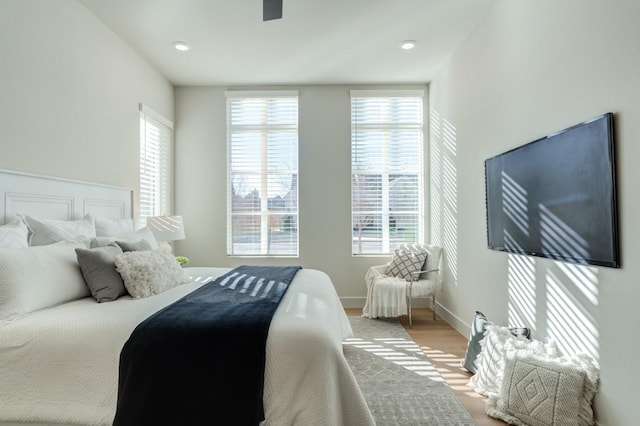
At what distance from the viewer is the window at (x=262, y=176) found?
482 centimetres

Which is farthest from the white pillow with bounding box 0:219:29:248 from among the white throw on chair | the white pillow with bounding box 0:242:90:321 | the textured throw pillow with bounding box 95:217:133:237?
the white throw on chair

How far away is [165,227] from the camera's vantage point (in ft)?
12.3

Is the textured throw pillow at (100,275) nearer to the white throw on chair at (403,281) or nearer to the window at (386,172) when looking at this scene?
the white throw on chair at (403,281)

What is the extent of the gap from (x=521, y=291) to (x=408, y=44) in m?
2.64

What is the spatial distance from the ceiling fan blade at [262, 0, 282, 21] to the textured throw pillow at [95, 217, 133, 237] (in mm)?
2084

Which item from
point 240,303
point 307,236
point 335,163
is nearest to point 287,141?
point 335,163

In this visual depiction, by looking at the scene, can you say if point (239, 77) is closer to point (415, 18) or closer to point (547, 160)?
point (415, 18)

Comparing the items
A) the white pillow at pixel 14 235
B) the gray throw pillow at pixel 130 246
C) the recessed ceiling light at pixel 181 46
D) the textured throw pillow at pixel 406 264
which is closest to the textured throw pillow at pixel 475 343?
the textured throw pillow at pixel 406 264

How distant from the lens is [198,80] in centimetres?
462

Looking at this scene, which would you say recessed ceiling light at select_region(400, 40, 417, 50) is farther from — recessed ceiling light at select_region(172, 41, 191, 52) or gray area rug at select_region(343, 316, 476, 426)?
gray area rug at select_region(343, 316, 476, 426)

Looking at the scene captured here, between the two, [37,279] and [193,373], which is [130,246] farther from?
[193,373]

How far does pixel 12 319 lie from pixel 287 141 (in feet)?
12.0

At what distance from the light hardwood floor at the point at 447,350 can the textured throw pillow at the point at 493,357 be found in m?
0.08

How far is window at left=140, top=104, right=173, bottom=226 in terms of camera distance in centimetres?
404
